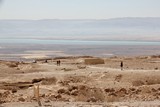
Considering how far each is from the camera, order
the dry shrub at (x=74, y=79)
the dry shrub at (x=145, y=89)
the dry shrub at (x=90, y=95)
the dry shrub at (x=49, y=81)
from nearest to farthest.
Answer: the dry shrub at (x=90, y=95) < the dry shrub at (x=145, y=89) < the dry shrub at (x=49, y=81) < the dry shrub at (x=74, y=79)

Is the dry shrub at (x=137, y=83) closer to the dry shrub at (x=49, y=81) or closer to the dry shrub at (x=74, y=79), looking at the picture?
the dry shrub at (x=74, y=79)

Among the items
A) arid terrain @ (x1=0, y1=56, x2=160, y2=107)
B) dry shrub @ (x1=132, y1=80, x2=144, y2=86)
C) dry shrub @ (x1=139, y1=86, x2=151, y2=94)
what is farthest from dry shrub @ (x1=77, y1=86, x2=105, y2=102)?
dry shrub @ (x1=132, y1=80, x2=144, y2=86)

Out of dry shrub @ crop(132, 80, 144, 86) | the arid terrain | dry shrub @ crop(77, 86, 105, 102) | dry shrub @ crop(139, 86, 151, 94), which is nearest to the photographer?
the arid terrain

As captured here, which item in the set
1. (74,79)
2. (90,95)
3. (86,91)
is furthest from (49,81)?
(90,95)

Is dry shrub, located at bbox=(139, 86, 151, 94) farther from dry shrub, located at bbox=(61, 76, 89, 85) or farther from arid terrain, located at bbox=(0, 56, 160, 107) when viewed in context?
dry shrub, located at bbox=(61, 76, 89, 85)

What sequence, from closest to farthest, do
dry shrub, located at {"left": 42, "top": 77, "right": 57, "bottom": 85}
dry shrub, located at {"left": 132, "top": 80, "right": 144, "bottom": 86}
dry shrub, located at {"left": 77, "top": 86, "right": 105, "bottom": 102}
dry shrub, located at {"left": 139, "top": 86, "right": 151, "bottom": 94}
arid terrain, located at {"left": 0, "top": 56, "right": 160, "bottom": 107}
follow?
arid terrain, located at {"left": 0, "top": 56, "right": 160, "bottom": 107}
dry shrub, located at {"left": 77, "top": 86, "right": 105, "bottom": 102}
dry shrub, located at {"left": 139, "top": 86, "right": 151, "bottom": 94}
dry shrub, located at {"left": 132, "top": 80, "right": 144, "bottom": 86}
dry shrub, located at {"left": 42, "top": 77, "right": 57, "bottom": 85}

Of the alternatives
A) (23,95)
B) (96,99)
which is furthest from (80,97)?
(23,95)

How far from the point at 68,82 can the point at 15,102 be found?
8.35 metres

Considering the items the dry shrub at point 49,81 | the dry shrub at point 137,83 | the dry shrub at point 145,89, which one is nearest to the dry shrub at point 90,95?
the dry shrub at point 145,89

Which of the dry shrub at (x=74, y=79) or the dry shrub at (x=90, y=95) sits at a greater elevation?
the dry shrub at (x=74, y=79)

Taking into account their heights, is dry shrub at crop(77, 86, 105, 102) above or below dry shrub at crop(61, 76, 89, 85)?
below

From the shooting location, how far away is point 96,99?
19719 millimetres

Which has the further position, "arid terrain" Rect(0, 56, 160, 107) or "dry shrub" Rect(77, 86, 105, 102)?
"dry shrub" Rect(77, 86, 105, 102)

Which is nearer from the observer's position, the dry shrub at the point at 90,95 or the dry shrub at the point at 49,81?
the dry shrub at the point at 90,95
